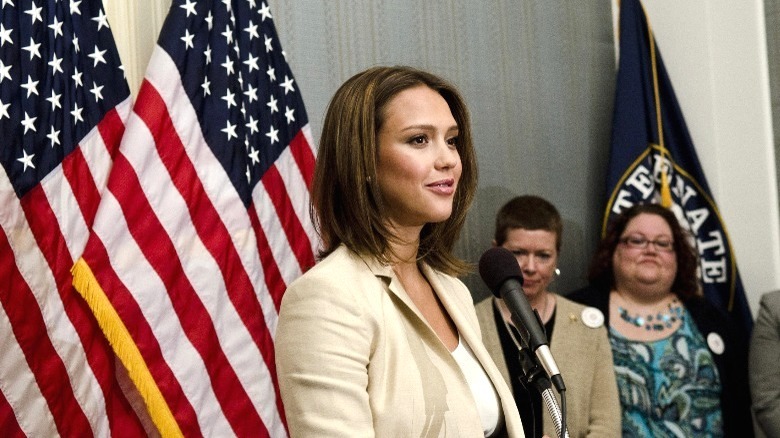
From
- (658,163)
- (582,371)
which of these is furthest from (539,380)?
(658,163)

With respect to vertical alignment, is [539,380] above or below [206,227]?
below

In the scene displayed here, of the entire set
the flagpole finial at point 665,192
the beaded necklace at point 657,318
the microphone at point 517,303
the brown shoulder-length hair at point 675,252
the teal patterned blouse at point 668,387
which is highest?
the microphone at point 517,303

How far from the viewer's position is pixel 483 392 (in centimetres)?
198

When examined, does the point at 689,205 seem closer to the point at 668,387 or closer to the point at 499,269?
the point at 668,387

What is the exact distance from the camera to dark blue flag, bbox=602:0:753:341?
16.0 ft

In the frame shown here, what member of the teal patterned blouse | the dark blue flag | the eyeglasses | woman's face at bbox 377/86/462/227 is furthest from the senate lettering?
woman's face at bbox 377/86/462/227

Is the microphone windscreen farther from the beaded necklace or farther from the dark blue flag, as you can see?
the dark blue flag

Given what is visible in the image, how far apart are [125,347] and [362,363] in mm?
1385

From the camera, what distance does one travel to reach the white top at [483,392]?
196 cm

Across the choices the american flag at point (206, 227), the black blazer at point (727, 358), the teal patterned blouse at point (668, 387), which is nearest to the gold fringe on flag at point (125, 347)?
the american flag at point (206, 227)

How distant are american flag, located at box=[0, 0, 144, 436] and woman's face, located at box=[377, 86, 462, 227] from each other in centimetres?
128

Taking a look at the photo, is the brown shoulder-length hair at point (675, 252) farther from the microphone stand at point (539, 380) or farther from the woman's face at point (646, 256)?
the microphone stand at point (539, 380)

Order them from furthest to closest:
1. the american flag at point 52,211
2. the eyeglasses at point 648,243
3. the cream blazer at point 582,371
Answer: the eyeglasses at point 648,243
the cream blazer at point 582,371
the american flag at point 52,211

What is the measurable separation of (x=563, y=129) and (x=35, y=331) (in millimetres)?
2863
